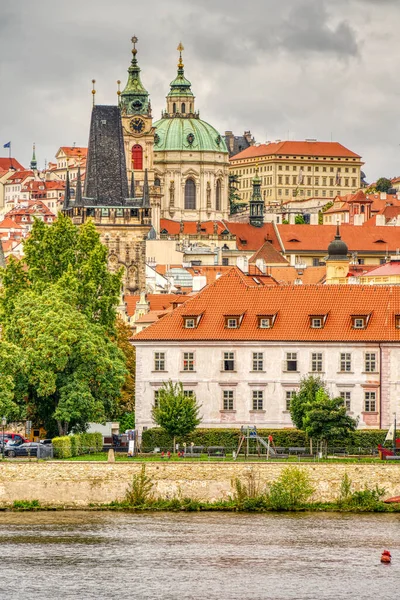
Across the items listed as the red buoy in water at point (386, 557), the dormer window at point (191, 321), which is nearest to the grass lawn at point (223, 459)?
the dormer window at point (191, 321)

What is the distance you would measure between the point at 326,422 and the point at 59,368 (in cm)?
1390

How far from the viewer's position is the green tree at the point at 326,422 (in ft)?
271

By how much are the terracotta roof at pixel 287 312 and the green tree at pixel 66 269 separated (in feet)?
35.6

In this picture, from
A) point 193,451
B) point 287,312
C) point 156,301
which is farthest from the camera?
point 156,301

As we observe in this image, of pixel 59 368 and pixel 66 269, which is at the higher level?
pixel 66 269

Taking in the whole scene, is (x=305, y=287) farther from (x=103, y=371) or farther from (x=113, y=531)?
(x=113, y=531)

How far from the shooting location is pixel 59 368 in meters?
90.1

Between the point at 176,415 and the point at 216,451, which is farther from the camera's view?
the point at 176,415

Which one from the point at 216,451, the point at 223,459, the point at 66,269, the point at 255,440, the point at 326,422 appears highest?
the point at 66,269

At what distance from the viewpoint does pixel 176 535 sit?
70.5 meters

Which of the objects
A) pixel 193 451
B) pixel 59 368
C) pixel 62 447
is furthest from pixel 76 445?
pixel 59 368

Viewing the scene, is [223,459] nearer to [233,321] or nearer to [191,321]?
[233,321]

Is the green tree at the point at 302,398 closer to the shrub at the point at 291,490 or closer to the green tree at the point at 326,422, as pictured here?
the green tree at the point at 326,422

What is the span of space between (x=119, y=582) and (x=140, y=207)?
98818 mm
